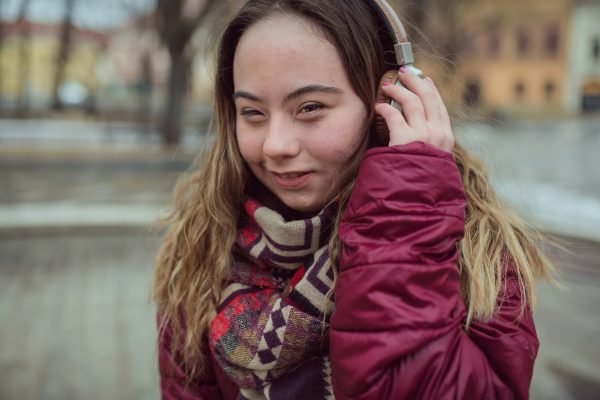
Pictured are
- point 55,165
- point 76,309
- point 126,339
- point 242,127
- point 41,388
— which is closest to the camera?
point 242,127

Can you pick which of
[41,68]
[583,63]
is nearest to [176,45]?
[583,63]

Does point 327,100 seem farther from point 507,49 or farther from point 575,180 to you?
point 507,49

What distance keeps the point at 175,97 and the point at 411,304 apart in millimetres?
12263

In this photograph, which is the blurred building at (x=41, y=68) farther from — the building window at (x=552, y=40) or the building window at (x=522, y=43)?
the building window at (x=552, y=40)

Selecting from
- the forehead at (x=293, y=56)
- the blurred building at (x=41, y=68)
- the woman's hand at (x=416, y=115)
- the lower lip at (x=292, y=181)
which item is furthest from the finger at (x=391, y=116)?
the blurred building at (x=41, y=68)

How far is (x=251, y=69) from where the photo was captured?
1.22m

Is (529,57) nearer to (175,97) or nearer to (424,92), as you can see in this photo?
(175,97)

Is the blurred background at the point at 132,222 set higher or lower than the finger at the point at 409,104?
lower

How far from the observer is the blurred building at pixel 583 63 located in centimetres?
3828

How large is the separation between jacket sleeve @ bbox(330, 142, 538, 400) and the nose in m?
0.19

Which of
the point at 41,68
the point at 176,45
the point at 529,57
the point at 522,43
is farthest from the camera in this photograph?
the point at 41,68

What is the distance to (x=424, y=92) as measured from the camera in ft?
3.85

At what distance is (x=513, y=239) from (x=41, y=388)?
8.49 ft

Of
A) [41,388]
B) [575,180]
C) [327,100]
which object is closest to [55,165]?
[41,388]
